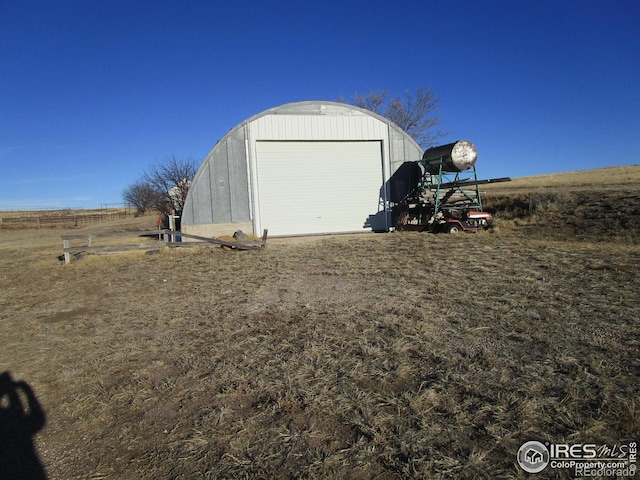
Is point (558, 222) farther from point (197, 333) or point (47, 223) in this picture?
point (47, 223)

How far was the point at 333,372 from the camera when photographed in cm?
365

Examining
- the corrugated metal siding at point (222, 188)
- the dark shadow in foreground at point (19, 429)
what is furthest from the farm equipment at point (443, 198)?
the dark shadow in foreground at point (19, 429)

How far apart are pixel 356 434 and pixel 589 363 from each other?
2.30 metres

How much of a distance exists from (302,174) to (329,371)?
14.0m

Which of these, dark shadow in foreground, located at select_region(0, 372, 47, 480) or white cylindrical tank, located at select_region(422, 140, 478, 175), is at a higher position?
white cylindrical tank, located at select_region(422, 140, 478, 175)

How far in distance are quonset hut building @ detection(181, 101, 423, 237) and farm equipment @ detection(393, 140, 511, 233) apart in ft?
2.79

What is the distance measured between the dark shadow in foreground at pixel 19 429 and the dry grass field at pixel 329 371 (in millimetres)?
27

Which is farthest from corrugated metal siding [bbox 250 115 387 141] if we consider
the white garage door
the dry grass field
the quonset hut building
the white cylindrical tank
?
the dry grass field

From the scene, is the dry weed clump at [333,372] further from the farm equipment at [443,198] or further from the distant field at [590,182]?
the distant field at [590,182]

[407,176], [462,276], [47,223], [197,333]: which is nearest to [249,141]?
[407,176]

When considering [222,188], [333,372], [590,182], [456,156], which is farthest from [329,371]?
[590,182]

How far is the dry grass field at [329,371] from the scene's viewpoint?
8.38 ft

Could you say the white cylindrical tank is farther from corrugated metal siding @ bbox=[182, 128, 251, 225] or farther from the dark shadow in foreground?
the dark shadow in foreground

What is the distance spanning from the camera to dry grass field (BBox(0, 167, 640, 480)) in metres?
2.55
